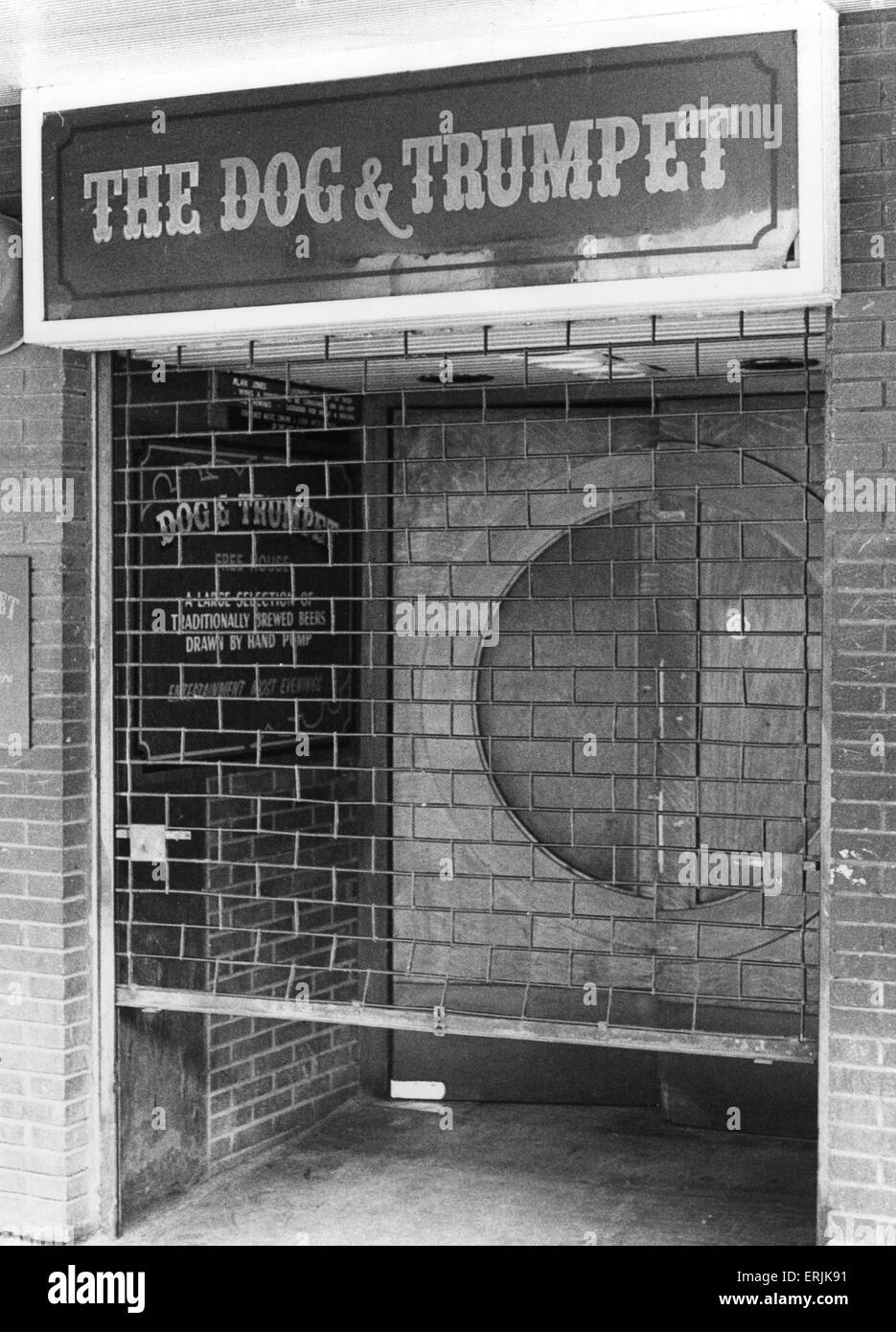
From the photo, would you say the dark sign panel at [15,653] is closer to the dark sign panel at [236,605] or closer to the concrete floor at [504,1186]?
the dark sign panel at [236,605]

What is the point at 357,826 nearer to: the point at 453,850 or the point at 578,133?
the point at 453,850

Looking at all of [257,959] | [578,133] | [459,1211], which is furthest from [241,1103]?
[578,133]

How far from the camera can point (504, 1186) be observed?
5.86 metres

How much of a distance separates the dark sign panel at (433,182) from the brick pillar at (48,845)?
0.40 metres

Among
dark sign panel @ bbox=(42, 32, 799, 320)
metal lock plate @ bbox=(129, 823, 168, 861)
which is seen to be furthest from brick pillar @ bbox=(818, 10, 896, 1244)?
metal lock plate @ bbox=(129, 823, 168, 861)

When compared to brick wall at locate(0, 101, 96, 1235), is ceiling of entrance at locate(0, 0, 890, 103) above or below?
above

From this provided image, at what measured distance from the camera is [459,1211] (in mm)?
5617

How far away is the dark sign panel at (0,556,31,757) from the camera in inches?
201

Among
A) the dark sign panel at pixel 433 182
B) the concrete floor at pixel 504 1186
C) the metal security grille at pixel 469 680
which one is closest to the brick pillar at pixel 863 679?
the dark sign panel at pixel 433 182

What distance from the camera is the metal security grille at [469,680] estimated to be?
5523 mm

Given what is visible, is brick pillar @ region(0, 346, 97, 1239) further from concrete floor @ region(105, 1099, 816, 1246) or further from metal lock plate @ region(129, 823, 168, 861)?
concrete floor @ region(105, 1099, 816, 1246)

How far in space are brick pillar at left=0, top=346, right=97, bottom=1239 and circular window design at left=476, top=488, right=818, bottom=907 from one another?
1.80 metres

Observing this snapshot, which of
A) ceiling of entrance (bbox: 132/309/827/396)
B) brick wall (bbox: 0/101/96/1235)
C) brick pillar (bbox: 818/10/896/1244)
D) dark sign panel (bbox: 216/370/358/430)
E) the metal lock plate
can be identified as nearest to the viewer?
brick pillar (bbox: 818/10/896/1244)

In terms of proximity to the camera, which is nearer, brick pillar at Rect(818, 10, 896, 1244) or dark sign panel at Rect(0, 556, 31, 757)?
brick pillar at Rect(818, 10, 896, 1244)
